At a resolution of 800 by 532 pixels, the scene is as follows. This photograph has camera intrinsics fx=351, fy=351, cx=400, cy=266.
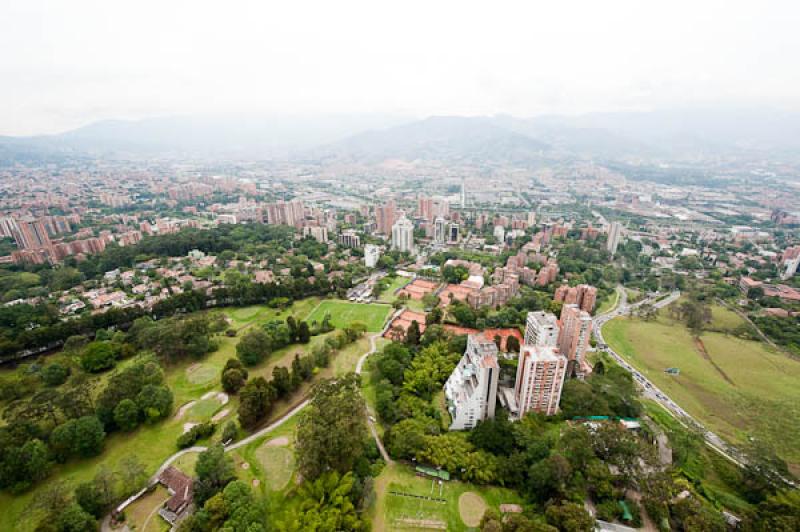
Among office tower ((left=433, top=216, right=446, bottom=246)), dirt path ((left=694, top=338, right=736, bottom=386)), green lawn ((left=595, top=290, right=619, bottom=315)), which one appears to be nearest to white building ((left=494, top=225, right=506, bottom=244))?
office tower ((left=433, top=216, right=446, bottom=246))

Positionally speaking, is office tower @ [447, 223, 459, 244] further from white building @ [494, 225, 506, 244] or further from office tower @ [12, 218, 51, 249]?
office tower @ [12, 218, 51, 249]

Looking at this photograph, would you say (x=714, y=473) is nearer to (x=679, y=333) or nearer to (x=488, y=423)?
(x=488, y=423)

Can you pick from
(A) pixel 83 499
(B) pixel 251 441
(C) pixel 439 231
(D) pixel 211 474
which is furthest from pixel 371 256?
(A) pixel 83 499

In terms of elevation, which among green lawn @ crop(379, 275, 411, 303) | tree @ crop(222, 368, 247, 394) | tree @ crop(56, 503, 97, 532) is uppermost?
tree @ crop(56, 503, 97, 532)

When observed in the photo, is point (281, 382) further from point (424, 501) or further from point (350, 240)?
point (350, 240)

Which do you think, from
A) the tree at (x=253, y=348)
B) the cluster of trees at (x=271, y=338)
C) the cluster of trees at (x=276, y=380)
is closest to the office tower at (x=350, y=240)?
the cluster of trees at (x=271, y=338)

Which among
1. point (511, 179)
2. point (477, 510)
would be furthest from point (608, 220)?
point (477, 510)
